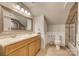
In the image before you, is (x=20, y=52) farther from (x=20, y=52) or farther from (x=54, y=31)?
(x=54, y=31)

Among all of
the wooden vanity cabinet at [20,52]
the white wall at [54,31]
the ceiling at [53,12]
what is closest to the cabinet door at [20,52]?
the wooden vanity cabinet at [20,52]

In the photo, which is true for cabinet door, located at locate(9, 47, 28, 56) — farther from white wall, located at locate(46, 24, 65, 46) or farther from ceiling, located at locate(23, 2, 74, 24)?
ceiling, located at locate(23, 2, 74, 24)

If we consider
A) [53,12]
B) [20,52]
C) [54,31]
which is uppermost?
[53,12]

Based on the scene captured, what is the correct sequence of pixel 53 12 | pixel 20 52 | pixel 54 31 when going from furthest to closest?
pixel 53 12 → pixel 54 31 → pixel 20 52

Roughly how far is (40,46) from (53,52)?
0.38m

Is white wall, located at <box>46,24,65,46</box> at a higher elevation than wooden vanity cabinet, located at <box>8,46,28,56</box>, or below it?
higher

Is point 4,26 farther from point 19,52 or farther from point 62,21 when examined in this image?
point 62,21

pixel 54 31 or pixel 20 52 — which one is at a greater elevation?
pixel 54 31

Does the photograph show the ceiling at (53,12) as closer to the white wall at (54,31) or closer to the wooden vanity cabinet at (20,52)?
the white wall at (54,31)

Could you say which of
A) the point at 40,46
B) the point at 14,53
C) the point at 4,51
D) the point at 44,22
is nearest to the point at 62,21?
the point at 44,22

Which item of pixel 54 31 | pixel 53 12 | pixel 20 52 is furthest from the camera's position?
pixel 53 12

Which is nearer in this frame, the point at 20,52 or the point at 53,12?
the point at 20,52

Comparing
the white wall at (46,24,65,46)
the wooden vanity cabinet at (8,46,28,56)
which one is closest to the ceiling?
the white wall at (46,24,65,46)

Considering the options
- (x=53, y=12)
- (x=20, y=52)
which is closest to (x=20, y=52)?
(x=20, y=52)
